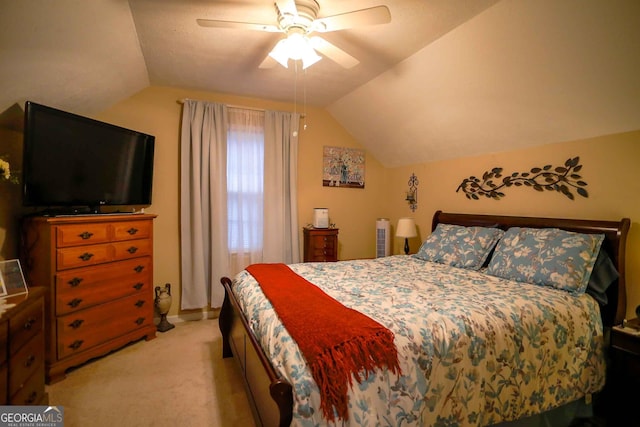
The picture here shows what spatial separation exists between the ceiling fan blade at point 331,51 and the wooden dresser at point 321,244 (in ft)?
6.59

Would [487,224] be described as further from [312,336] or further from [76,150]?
[76,150]

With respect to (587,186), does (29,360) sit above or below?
below

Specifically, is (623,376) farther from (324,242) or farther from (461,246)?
(324,242)

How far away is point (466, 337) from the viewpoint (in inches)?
56.2

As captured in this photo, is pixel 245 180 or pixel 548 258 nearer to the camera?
pixel 548 258

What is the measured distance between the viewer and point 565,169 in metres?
2.37

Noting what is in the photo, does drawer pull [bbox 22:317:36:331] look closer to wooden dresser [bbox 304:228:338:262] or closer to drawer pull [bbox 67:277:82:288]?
drawer pull [bbox 67:277:82:288]

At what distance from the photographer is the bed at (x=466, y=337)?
1215 mm

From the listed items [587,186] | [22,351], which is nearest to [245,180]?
[22,351]

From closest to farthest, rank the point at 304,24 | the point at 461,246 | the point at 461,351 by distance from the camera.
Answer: the point at 461,351
the point at 304,24
the point at 461,246

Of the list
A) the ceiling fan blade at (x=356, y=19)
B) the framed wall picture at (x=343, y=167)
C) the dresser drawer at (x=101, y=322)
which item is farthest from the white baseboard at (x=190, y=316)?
the ceiling fan blade at (x=356, y=19)

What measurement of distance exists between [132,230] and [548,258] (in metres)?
3.35

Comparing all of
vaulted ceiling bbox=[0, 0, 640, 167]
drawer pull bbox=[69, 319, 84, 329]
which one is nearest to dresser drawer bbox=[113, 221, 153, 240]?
drawer pull bbox=[69, 319, 84, 329]

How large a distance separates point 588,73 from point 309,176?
280 centimetres
